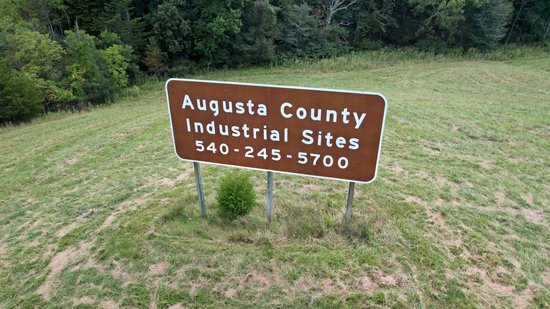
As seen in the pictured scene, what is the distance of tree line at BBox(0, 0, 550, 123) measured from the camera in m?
15.8

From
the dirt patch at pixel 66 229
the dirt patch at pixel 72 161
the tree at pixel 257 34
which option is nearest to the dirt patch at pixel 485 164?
the dirt patch at pixel 66 229

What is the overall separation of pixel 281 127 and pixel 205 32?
753 inches

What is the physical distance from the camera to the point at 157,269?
3.10 meters

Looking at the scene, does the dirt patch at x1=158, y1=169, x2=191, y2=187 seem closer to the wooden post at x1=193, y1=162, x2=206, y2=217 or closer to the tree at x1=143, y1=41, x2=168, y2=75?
the wooden post at x1=193, y1=162, x2=206, y2=217

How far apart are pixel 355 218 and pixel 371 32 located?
24295 mm

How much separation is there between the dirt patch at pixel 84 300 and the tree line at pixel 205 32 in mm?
14756

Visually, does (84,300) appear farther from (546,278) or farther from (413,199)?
(546,278)

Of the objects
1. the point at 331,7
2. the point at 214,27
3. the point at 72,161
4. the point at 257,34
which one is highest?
the point at 331,7

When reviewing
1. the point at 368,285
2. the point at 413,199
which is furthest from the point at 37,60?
the point at 368,285

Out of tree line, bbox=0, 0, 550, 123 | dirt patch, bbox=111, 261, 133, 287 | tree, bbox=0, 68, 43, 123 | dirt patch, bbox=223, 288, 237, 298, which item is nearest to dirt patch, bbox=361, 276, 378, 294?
dirt patch, bbox=223, 288, 237, 298

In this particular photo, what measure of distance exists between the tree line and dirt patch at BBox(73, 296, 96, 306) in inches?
581

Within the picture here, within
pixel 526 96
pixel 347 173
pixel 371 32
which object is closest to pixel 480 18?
pixel 371 32

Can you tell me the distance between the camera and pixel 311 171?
10.6ft

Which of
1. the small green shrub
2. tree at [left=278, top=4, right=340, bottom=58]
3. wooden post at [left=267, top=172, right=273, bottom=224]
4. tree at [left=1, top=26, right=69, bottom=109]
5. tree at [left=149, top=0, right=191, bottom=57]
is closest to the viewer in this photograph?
wooden post at [left=267, top=172, right=273, bottom=224]
